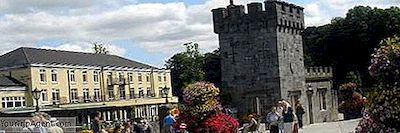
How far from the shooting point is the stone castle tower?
116ft

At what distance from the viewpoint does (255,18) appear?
116ft

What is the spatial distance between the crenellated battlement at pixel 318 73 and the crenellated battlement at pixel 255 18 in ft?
14.0

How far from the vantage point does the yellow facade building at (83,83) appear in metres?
67.6

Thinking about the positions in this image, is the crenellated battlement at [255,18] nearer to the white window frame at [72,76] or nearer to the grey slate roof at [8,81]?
the grey slate roof at [8,81]

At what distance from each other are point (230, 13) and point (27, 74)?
37086mm

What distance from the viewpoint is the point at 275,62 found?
1393 inches

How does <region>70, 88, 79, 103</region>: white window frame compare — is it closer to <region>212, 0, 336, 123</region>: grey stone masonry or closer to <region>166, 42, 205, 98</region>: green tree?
<region>166, 42, 205, 98</region>: green tree

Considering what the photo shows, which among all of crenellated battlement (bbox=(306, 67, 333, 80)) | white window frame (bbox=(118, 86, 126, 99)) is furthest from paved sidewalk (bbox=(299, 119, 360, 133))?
white window frame (bbox=(118, 86, 126, 99))

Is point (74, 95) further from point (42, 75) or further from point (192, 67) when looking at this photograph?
point (192, 67)

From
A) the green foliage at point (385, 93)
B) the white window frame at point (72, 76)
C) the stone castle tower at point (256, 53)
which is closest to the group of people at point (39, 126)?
the green foliage at point (385, 93)

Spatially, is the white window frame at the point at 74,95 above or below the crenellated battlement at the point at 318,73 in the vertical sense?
below

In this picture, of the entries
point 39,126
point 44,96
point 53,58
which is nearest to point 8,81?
point 44,96

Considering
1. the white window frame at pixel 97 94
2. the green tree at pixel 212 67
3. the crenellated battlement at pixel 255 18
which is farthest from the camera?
the green tree at pixel 212 67

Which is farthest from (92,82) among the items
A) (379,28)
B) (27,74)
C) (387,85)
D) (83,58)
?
(387,85)
